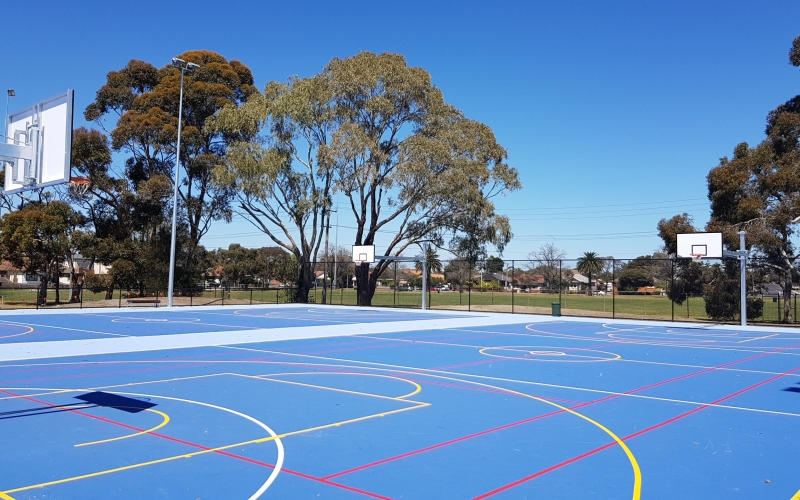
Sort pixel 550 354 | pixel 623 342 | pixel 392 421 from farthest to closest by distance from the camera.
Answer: pixel 623 342
pixel 550 354
pixel 392 421

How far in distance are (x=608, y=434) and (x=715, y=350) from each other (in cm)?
1277

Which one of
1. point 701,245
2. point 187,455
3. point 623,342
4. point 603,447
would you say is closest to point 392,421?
point 603,447

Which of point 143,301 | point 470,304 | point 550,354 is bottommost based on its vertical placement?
point 550,354

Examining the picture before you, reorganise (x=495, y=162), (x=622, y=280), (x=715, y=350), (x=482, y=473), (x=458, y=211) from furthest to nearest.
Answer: (x=622, y=280), (x=495, y=162), (x=458, y=211), (x=715, y=350), (x=482, y=473)

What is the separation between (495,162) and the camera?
46.2 metres

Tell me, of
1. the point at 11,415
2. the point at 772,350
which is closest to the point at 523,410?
the point at 11,415

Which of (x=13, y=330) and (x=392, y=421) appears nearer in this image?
(x=392, y=421)

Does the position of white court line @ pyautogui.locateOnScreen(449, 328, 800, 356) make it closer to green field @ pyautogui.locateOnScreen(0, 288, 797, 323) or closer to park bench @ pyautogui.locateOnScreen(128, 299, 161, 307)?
green field @ pyautogui.locateOnScreen(0, 288, 797, 323)

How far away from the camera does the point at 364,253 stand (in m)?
42.0

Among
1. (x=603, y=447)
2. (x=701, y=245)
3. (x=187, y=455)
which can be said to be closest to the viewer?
(x=187, y=455)

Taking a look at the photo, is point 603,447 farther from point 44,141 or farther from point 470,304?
point 470,304

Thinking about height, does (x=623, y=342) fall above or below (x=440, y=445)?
above

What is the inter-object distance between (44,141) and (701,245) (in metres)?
27.6

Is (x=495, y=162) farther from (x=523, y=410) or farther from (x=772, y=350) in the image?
(x=523, y=410)
